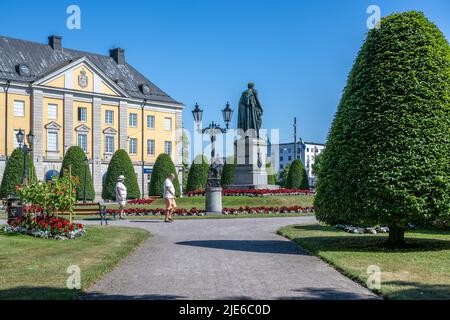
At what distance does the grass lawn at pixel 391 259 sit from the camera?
350 inches

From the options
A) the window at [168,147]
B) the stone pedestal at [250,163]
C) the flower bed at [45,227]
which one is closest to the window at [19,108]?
the window at [168,147]

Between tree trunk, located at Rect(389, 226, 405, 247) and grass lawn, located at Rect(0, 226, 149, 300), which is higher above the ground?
tree trunk, located at Rect(389, 226, 405, 247)

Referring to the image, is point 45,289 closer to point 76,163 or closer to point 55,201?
point 55,201

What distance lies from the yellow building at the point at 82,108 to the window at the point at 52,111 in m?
0.10

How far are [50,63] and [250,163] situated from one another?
35193 millimetres

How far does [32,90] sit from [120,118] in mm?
11696

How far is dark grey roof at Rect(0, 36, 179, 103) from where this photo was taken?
58.7 metres

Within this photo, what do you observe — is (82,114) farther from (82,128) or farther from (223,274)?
(223,274)

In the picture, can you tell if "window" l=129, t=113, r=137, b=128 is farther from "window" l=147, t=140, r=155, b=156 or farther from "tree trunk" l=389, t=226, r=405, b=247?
"tree trunk" l=389, t=226, r=405, b=247

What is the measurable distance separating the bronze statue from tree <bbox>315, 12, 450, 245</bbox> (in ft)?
69.4

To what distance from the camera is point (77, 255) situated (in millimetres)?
12906

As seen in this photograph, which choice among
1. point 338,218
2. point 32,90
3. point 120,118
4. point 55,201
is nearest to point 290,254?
point 338,218

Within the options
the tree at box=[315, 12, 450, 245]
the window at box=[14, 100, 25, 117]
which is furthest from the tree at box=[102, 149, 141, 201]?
the tree at box=[315, 12, 450, 245]

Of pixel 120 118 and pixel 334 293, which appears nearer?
pixel 334 293
